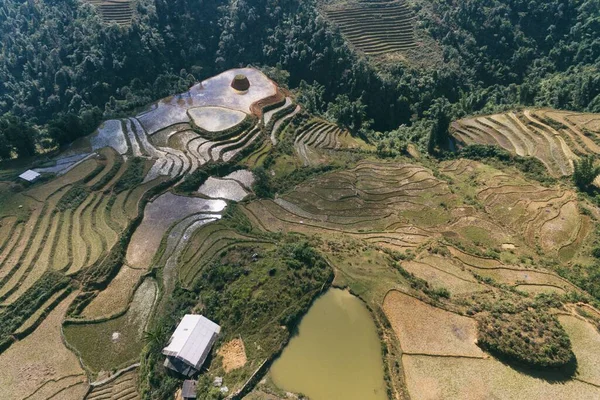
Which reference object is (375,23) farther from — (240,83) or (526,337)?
(526,337)

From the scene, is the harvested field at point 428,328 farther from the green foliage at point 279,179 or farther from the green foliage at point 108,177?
the green foliage at point 108,177

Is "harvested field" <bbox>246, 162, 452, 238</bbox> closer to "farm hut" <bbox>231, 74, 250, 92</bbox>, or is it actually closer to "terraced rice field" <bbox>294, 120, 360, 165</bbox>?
"terraced rice field" <bbox>294, 120, 360, 165</bbox>

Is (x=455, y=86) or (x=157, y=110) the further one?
(x=455, y=86)

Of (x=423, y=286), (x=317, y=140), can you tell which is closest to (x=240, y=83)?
(x=317, y=140)

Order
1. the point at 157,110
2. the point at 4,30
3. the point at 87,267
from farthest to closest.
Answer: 1. the point at 4,30
2. the point at 157,110
3. the point at 87,267

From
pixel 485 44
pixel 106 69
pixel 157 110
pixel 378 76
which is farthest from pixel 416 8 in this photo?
pixel 106 69

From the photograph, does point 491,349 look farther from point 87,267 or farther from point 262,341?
point 87,267

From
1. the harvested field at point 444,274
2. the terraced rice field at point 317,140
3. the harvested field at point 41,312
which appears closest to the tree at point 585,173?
the harvested field at point 444,274
